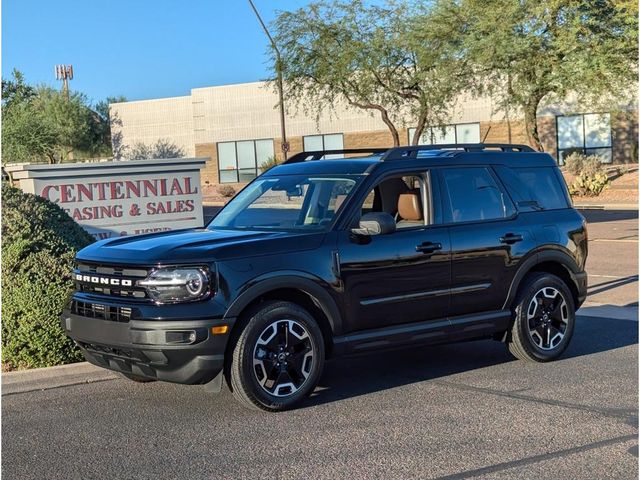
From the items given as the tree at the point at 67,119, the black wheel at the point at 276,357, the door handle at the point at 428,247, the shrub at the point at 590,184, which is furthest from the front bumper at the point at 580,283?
the tree at the point at 67,119

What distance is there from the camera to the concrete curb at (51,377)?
7473 mm

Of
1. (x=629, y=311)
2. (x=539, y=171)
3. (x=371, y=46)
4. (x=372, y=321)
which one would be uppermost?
(x=371, y=46)

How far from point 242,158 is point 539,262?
2011 inches

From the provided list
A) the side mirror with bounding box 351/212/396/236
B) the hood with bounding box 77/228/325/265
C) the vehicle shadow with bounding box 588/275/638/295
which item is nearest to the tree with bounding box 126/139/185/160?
the vehicle shadow with bounding box 588/275/638/295

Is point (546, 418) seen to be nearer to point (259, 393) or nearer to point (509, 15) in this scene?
point (259, 393)

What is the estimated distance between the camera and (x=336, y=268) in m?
6.84

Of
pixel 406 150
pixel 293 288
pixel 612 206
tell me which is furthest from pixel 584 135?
pixel 293 288

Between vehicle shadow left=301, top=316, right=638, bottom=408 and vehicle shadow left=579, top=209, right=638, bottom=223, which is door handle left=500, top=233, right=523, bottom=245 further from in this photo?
vehicle shadow left=579, top=209, right=638, bottom=223

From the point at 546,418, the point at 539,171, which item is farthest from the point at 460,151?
the point at 546,418

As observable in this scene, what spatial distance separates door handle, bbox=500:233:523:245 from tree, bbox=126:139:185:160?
5543cm

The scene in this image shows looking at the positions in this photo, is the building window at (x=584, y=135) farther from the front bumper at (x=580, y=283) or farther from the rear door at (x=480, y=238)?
the rear door at (x=480, y=238)

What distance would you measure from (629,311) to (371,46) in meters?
22.2

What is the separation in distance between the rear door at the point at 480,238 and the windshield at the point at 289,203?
971 mm

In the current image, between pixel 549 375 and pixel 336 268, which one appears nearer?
pixel 336 268
